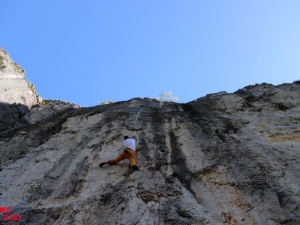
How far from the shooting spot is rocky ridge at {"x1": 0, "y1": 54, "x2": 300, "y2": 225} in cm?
564

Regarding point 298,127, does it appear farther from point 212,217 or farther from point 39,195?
point 39,195

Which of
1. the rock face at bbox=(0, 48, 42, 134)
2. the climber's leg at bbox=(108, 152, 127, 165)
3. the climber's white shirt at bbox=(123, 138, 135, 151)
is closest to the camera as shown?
the climber's leg at bbox=(108, 152, 127, 165)

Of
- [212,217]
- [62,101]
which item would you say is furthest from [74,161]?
[62,101]

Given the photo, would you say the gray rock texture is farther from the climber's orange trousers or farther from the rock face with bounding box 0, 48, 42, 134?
the climber's orange trousers

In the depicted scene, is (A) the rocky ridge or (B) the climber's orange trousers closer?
(A) the rocky ridge

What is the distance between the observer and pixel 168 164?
7816 mm

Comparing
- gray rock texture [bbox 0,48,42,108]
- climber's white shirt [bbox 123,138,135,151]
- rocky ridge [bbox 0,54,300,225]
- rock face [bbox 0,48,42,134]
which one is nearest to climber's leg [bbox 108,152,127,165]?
rocky ridge [bbox 0,54,300,225]

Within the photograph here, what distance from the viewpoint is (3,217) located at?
5375 millimetres

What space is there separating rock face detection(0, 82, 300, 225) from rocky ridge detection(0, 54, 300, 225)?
0.03 metres

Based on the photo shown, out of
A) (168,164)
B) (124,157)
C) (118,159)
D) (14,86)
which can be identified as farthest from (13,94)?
(168,164)

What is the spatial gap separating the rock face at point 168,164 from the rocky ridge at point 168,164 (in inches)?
1.1

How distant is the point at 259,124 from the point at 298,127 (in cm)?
132

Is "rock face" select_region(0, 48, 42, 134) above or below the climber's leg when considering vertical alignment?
above

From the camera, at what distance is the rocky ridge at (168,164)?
564 centimetres
